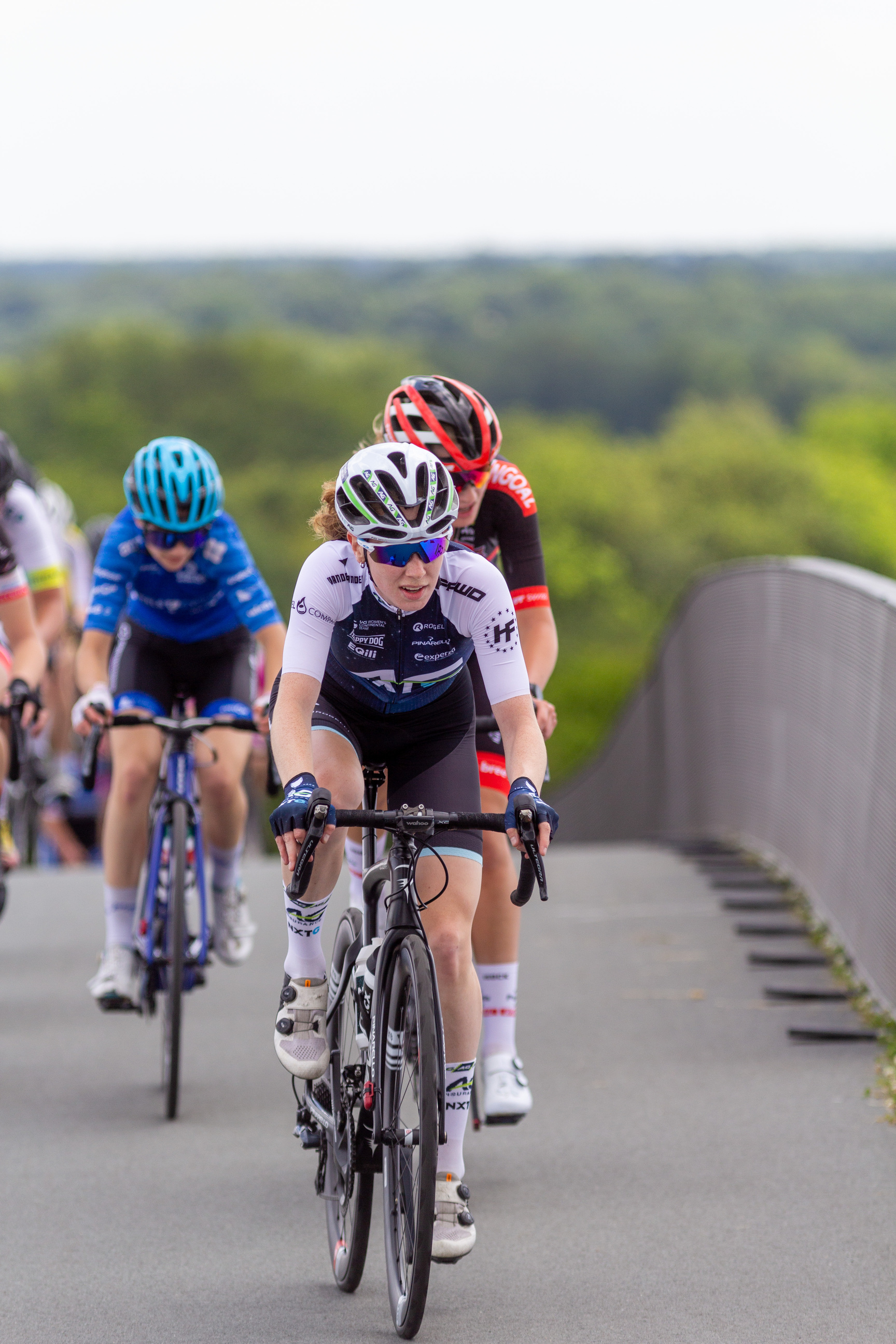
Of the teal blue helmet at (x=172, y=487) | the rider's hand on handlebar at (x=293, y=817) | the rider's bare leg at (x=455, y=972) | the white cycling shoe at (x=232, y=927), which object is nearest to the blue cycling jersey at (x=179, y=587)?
the teal blue helmet at (x=172, y=487)

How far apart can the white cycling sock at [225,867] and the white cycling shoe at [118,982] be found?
0.68 meters

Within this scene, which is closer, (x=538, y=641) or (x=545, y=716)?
(x=545, y=716)

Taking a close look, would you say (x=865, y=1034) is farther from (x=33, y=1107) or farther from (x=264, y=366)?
(x=264, y=366)

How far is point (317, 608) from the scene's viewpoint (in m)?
4.71

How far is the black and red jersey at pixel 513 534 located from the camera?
6.09 metres

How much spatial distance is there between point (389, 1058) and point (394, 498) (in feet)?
4.43

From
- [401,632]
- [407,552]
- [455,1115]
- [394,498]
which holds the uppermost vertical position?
[394,498]

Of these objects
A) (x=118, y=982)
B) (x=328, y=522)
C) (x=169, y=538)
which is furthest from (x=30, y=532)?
(x=328, y=522)

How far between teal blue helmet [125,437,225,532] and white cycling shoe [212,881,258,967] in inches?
61.6

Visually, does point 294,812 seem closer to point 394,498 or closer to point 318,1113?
point 394,498

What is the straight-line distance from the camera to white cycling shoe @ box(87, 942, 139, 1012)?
22.4 ft

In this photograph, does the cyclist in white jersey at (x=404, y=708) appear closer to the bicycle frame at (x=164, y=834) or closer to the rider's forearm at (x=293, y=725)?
the rider's forearm at (x=293, y=725)

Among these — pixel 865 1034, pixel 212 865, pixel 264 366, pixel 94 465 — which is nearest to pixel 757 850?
pixel 865 1034

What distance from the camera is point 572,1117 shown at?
6715mm
